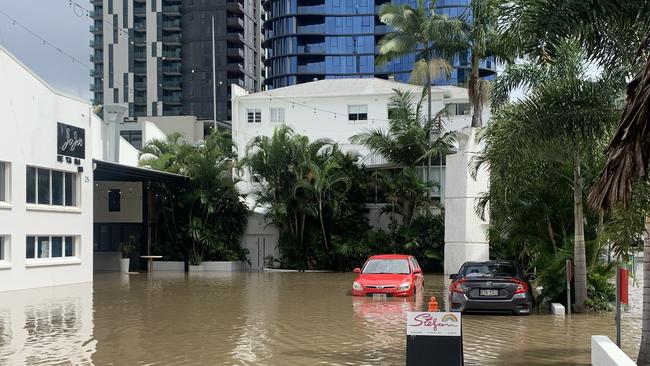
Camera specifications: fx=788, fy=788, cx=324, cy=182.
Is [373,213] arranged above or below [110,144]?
below

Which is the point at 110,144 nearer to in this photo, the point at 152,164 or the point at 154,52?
the point at 152,164

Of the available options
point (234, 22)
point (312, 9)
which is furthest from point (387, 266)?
point (234, 22)

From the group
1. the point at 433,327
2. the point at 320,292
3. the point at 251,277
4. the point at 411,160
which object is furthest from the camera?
the point at 411,160

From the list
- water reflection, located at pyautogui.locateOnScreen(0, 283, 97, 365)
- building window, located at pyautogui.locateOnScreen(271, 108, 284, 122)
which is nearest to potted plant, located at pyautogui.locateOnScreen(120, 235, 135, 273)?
water reflection, located at pyautogui.locateOnScreen(0, 283, 97, 365)

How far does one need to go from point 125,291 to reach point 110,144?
39.0 feet

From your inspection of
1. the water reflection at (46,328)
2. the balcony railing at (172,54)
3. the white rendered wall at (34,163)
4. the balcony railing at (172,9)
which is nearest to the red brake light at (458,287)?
the water reflection at (46,328)

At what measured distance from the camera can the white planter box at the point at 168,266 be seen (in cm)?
4300

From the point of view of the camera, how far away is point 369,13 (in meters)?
105

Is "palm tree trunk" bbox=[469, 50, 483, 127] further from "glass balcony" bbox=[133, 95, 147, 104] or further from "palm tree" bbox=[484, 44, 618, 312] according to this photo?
"glass balcony" bbox=[133, 95, 147, 104]

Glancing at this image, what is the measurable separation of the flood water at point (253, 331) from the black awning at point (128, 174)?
8.64 meters

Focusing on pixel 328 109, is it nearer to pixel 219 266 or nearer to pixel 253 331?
pixel 219 266

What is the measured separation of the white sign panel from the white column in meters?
25.0

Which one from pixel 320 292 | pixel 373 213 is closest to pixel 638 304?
pixel 320 292

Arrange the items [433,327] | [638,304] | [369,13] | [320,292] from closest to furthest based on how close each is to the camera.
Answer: [433,327] → [638,304] → [320,292] → [369,13]
